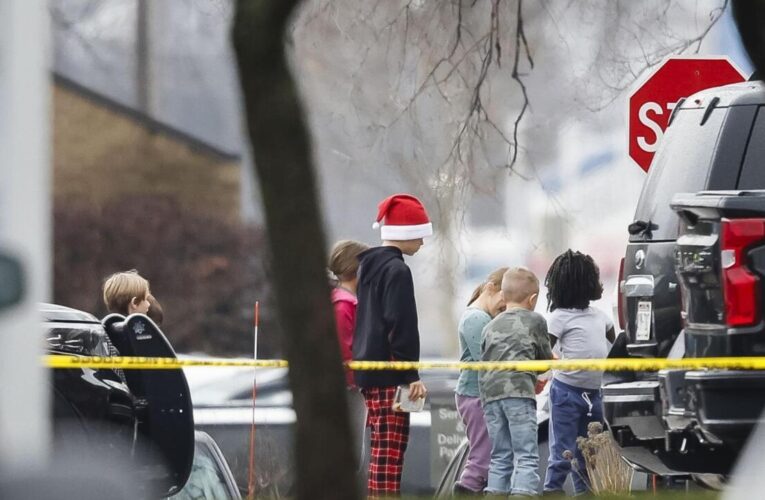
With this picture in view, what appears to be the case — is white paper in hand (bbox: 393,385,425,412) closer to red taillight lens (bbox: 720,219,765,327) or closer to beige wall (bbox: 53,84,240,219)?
red taillight lens (bbox: 720,219,765,327)

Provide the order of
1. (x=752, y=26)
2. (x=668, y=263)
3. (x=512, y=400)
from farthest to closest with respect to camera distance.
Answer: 1. (x=512, y=400)
2. (x=668, y=263)
3. (x=752, y=26)

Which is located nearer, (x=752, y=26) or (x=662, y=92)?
(x=752, y=26)

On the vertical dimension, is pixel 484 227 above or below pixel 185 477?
above

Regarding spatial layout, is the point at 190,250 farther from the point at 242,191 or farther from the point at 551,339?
the point at 551,339

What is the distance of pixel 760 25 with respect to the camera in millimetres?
6078

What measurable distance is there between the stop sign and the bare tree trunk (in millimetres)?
5191

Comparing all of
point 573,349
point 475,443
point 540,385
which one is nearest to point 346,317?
point 475,443

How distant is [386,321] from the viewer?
9.66 meters

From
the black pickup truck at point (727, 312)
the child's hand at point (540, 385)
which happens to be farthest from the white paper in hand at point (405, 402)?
the black pickup truck at point (727, 312)

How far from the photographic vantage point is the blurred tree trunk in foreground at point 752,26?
606cm

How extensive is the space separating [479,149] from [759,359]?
4746 millimetres

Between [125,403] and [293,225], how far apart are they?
3560mm

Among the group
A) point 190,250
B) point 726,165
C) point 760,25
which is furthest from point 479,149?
point 190,250

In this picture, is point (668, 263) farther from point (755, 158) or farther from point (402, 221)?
point (402, 221)
